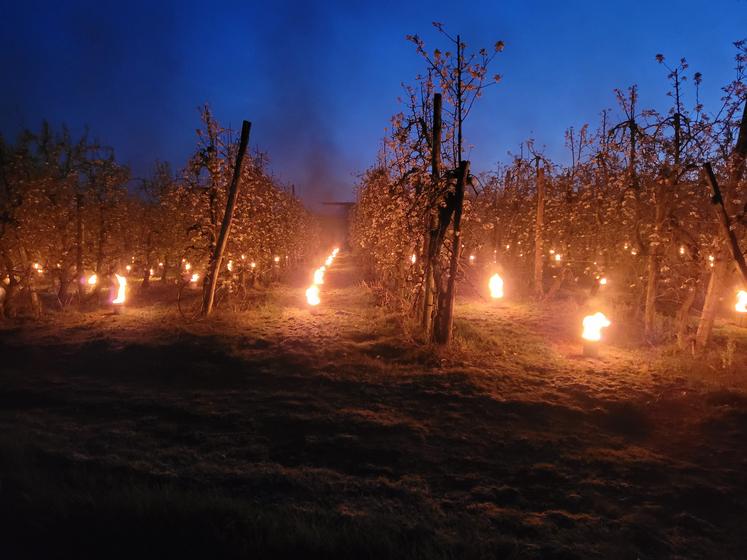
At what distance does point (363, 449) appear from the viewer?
5145 mm

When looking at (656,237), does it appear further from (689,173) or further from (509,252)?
(509,252)

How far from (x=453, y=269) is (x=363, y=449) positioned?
4.68 meters

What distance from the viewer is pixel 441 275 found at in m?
9.71

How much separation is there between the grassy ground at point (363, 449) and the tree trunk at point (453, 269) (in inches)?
16.6

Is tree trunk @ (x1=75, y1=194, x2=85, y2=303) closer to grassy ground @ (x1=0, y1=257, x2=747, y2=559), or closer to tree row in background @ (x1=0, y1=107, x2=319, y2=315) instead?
tree row in background @ (x1=0, y1=107, x2=319, y2=315)

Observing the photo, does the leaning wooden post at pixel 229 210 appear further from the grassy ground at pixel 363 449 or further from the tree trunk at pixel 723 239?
the tree trunk at pixel 723 239

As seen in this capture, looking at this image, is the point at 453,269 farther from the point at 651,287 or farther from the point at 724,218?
the point at 651,287

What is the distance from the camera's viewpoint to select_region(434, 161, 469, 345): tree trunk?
29.4 feet

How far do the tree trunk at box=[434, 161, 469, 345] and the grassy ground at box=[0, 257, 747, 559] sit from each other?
42 cm

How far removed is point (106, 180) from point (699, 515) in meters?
15.2

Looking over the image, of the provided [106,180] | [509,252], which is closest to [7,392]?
[106,180]

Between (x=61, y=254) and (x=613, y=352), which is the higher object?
(x=61, y=254)

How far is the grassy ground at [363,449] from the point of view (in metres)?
3.55

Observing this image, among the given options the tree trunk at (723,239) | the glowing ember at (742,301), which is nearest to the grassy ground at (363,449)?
the tree trunk at (723,239)
